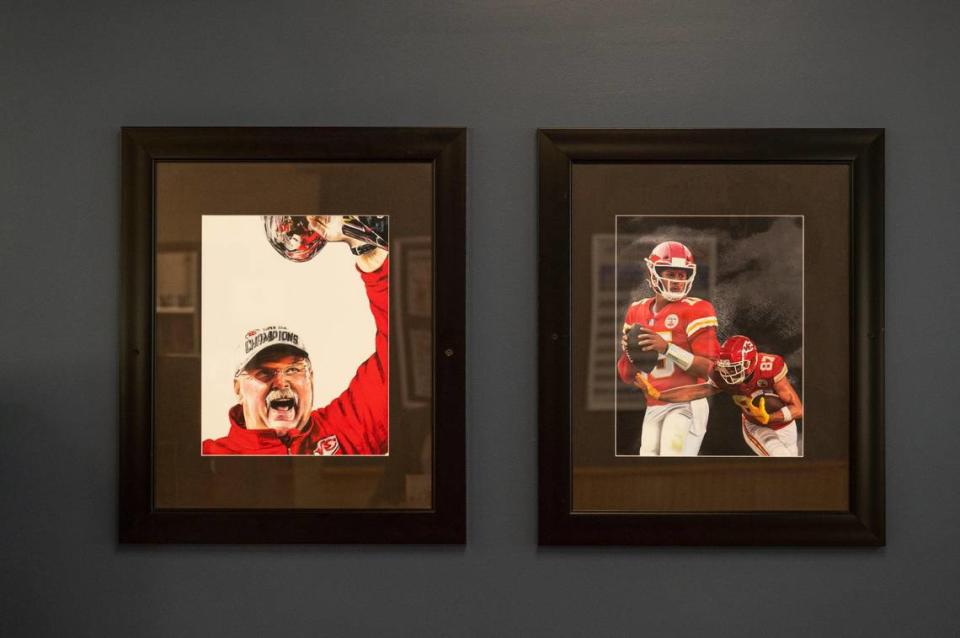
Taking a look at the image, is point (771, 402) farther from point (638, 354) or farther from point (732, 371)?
point (638, 354)

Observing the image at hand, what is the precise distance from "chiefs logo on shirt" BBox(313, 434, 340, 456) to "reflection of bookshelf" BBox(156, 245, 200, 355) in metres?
0.27

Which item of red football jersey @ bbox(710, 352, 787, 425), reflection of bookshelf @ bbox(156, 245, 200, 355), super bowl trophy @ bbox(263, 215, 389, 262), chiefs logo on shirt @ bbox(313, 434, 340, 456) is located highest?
super bowl trophy @ bbox(263, 215, 389, 262)

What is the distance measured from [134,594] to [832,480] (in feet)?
4.02

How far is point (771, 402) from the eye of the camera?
45.2 inches

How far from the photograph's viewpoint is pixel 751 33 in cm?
117

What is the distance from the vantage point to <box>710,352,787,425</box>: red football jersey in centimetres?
115

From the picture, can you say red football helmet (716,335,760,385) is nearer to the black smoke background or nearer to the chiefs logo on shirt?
the black smoke background

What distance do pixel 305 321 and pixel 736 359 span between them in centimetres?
74

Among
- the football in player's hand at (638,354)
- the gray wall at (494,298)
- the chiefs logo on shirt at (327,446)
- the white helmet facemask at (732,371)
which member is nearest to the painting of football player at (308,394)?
the chiefs logo on shirt at (327,446)

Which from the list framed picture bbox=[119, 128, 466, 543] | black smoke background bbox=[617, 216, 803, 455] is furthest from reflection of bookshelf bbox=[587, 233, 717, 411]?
framed picture bbox=[119, 128, 466, 543]

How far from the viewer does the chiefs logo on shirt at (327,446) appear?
1.15 meters

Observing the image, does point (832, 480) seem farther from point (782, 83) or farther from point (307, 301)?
point (307, 301)

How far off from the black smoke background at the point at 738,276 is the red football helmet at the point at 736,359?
0.01 m

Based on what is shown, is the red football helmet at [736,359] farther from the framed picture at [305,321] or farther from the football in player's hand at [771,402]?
the framed picture at [305,321]
